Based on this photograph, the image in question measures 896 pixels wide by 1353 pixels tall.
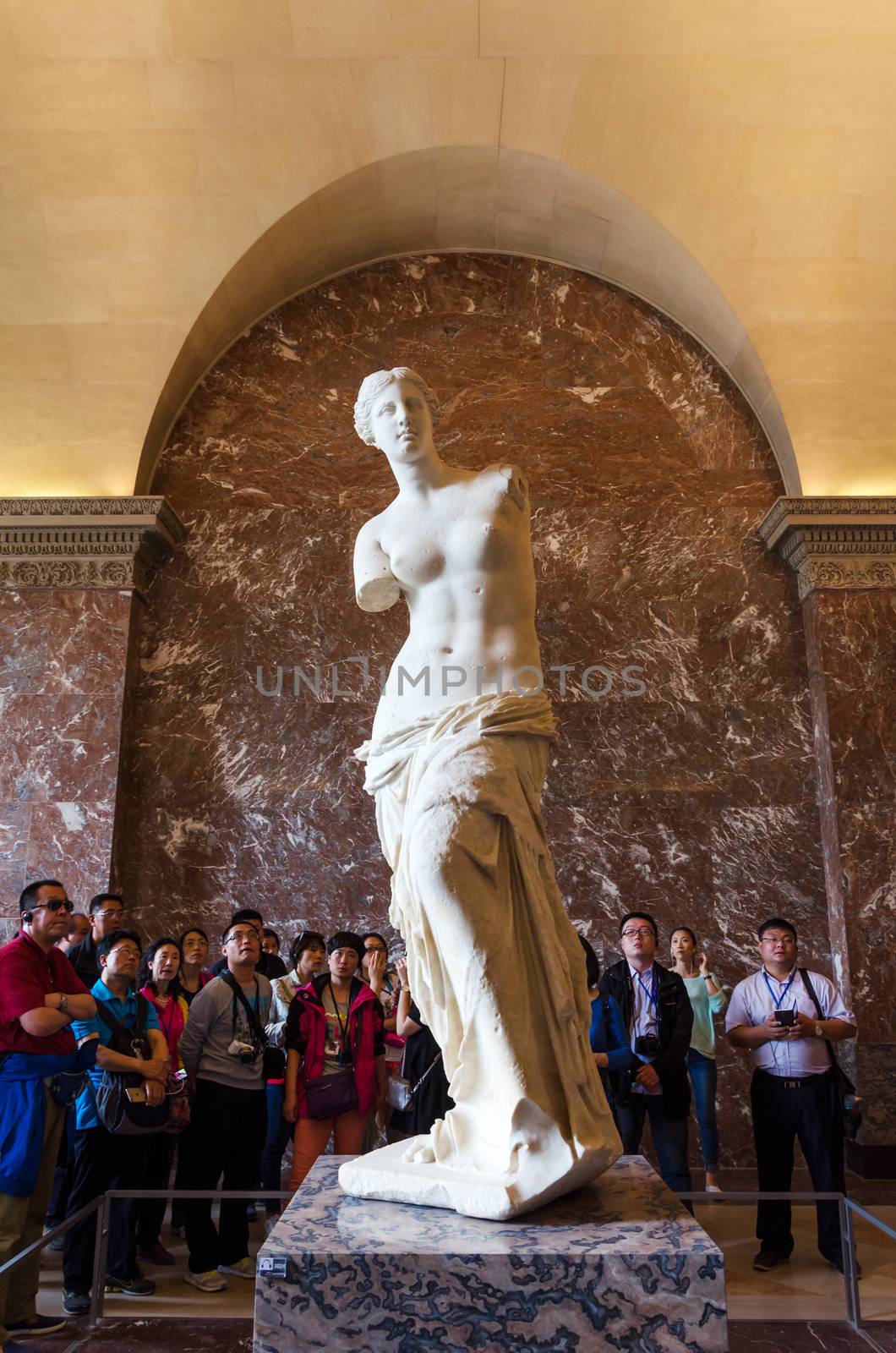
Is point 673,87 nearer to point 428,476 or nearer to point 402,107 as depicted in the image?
point 402,107

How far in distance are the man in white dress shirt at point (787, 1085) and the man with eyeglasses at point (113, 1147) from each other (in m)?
2.62

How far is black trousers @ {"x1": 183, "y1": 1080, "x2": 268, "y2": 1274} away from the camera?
4508mm

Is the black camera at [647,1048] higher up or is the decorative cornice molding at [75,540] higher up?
the decorative cornice molding at [75,540]

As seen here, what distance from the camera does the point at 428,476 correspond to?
3502mm

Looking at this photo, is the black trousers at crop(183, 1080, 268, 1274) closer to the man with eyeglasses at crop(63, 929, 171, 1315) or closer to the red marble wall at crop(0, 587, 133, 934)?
the man with eyeglasses at crop(63, 929, 171, 1315)

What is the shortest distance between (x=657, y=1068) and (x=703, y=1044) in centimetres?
111

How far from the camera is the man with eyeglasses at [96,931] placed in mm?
5727

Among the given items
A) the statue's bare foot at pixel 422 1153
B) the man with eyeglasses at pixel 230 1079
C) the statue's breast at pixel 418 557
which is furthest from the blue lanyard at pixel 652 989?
the statue's breast at pixel 418 557

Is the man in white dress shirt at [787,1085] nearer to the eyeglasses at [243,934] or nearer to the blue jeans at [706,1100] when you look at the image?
the blue jeans at [706,1100]

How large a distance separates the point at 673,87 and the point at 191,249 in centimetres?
355

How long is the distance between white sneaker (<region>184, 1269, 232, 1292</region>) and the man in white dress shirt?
7.45ft

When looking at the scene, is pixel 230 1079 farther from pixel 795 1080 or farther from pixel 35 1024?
pixel 795 1080

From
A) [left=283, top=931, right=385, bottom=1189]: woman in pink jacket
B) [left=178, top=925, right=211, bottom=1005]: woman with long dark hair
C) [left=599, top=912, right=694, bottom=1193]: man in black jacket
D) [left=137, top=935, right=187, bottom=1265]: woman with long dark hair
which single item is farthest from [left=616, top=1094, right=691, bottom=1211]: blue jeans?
[left=178, top=925, right=211, bottom=1005]: woman with long dark hair

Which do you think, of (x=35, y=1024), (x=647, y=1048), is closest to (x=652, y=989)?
(x=647, y=1048)
